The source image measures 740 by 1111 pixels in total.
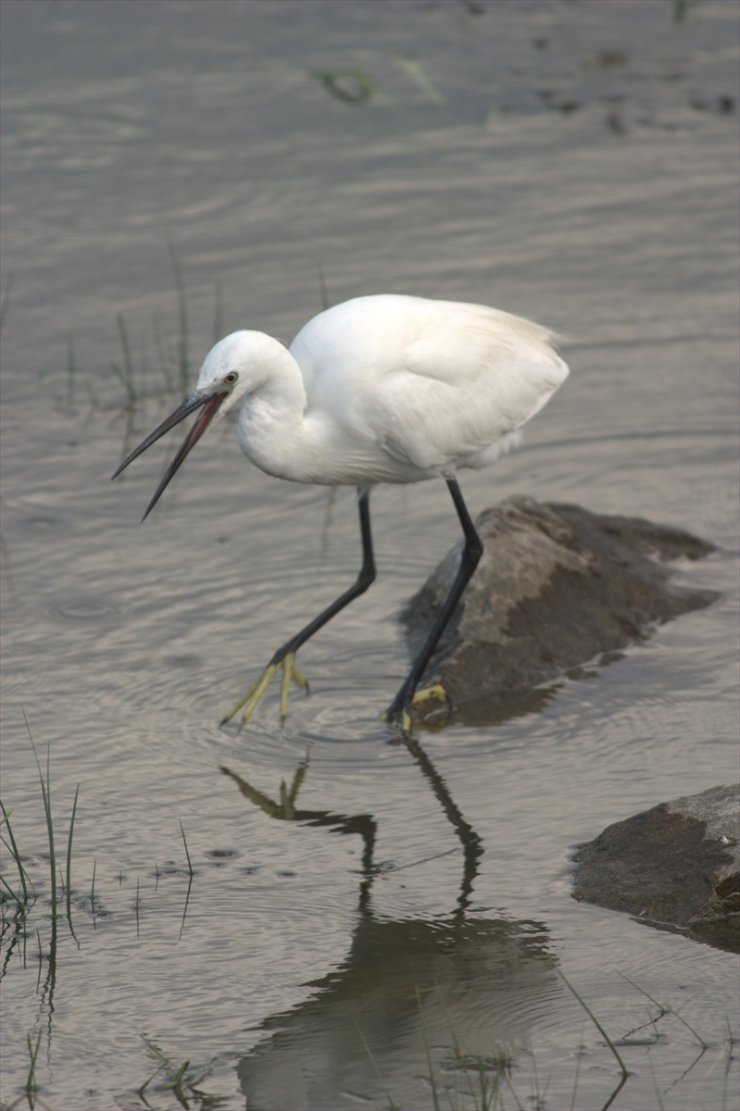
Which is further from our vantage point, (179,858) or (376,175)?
(376,175)

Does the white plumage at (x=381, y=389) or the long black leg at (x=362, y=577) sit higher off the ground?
the white plumage at (x=381, y=389)

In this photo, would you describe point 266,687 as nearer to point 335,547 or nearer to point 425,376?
point 425,376

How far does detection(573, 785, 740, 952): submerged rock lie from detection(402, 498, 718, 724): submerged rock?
1.20 metres

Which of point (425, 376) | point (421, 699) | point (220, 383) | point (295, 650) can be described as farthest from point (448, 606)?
point (220, 383)

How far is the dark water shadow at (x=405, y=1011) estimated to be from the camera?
3807mm

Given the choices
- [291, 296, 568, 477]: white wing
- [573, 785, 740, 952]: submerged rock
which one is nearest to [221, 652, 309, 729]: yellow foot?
[291, 296, 568, 477]: white wing

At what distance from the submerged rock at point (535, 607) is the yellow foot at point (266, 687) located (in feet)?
1.59

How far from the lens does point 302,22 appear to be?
12.7 m

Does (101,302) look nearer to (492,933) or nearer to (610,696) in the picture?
(610,696)

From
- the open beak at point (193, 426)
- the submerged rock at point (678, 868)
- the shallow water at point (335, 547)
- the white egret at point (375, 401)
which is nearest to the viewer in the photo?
the shallow water at point (335, 547)

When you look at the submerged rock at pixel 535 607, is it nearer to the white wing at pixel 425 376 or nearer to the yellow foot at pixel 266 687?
the white wing at pixel 425 376

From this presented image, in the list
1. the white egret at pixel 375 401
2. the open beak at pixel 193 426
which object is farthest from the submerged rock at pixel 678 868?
the open beak at pixel 193 426

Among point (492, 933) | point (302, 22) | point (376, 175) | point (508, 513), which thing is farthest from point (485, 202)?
point (492, 933)

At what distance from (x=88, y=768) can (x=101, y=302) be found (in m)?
4.40
